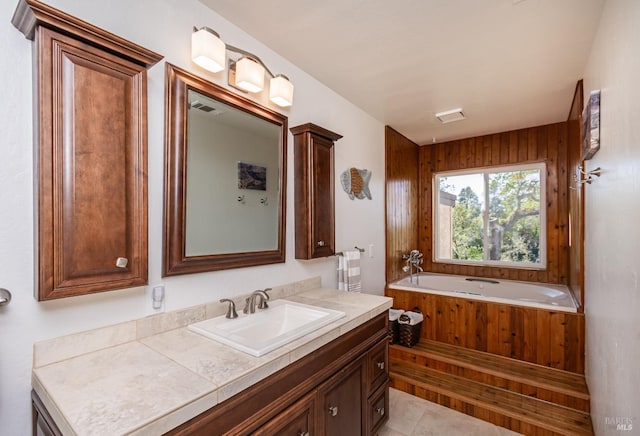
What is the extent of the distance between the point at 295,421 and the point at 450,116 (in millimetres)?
3038

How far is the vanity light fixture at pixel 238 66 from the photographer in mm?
1438

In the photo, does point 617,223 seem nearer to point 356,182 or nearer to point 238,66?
point 356,182

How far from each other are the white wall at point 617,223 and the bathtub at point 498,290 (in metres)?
0.82

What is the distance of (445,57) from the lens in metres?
2.05

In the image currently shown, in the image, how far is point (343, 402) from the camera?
1513 mm

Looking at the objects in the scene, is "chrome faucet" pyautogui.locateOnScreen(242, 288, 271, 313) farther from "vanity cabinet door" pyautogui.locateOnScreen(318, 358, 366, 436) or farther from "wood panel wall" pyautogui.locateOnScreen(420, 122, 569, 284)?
"wood panel wall" pyautogui.locateOnScreen(420, 122, 569, 284)

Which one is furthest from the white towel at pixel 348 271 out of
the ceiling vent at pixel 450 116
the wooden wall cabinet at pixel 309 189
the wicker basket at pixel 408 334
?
the ceiling vent at pixel 450 116

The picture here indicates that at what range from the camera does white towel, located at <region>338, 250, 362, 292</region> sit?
2479 mm

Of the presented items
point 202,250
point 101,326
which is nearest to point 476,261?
point 202,250

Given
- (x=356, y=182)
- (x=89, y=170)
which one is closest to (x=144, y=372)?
(x=89, y=170)

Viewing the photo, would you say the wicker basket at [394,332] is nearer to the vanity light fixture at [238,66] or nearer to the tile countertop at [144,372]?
the tile countertop at [144,372]

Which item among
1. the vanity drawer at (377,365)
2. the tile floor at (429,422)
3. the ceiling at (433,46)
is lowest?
the tile floor at (429,422)

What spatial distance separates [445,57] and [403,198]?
197 cm

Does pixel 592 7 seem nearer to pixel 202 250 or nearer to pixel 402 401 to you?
pixel 202 250
